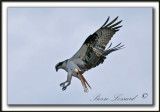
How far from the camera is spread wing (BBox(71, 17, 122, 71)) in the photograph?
13.4 metres

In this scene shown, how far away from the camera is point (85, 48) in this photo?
1330 cm

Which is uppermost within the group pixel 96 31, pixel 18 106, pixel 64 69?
pixel 96 31

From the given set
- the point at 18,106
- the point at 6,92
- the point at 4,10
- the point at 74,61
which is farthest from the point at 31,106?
the point at 4,10

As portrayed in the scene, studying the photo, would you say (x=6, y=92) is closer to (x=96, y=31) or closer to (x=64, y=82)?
(x=64, y=82)

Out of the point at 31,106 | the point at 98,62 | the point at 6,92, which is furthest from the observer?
the point at 98,62

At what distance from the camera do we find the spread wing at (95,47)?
43.9 feet

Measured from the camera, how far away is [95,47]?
44.2 feet

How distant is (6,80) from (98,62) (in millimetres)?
2965

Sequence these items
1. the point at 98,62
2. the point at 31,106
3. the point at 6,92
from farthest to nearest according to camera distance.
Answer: the point at 98,62 < the point at 6,92 < the point at 31,106

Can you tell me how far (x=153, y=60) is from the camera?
1287 centimetres

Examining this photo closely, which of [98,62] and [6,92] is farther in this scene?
[98,62]

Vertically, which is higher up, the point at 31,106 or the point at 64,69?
the point at 64,69

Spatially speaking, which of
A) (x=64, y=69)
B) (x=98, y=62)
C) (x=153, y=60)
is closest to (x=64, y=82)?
(x=64, y=69)

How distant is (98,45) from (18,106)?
319cm
